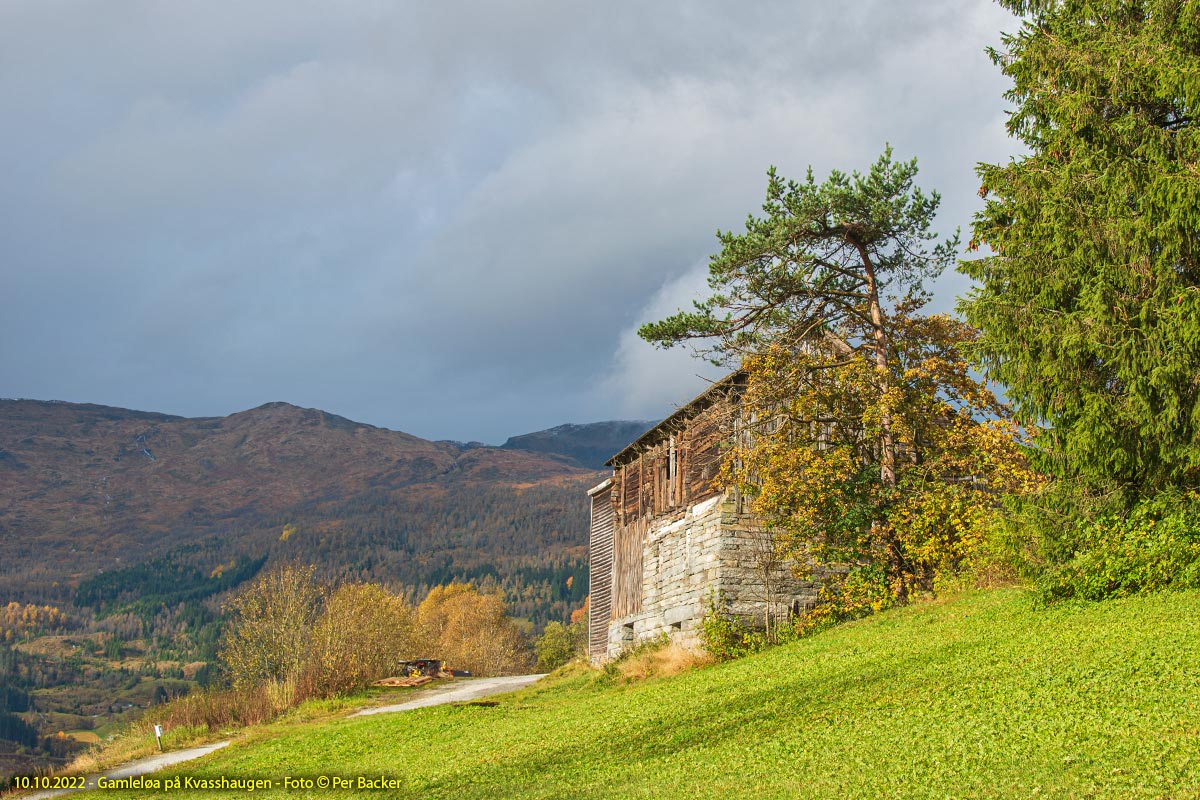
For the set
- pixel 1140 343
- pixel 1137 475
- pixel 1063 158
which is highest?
pixel 1063 158

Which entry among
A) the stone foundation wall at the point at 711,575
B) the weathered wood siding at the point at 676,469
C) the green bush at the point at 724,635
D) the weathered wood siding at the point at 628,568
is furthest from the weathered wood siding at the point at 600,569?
the green bush at the point at 724,635

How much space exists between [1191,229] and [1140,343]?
187cm

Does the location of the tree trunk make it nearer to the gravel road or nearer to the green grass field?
the green grass field

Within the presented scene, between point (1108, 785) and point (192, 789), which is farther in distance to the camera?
point (192, 789)

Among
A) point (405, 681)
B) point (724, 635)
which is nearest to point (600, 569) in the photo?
point (405, 681)

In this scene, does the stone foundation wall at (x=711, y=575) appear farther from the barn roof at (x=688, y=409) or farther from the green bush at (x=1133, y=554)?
the green bush at (x=1133, y=554)

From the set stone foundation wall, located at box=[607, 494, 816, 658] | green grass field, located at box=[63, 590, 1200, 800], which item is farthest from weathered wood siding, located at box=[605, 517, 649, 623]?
green grass field, located at box=[63, 590, 1200, 800]

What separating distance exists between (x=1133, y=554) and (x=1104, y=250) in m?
4.91

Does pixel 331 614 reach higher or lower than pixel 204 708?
higher

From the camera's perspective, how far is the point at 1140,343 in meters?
15.5

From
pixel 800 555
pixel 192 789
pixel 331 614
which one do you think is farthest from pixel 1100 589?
pixel 331 614

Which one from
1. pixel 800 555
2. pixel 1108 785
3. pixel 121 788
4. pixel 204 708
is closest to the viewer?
pixel 1108 785

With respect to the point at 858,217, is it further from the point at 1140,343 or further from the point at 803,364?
the point at 1140,343

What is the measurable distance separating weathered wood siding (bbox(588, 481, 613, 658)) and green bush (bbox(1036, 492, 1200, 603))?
21.7 meters
